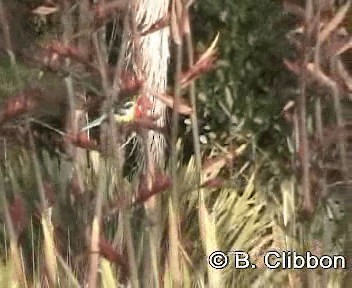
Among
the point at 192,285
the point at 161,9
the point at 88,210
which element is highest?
the point at 161,9

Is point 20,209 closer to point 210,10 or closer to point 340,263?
point 340,263

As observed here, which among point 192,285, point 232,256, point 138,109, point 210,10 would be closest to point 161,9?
point 210,10

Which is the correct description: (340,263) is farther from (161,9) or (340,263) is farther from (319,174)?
(161,9)

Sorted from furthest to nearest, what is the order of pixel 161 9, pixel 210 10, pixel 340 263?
pixel 210 10, pixel 161 9, pixel 340 263

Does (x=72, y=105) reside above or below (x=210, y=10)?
below

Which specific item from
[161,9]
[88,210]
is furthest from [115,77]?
[161,9]

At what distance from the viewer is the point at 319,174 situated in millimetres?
1417

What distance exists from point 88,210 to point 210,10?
8.83 ft

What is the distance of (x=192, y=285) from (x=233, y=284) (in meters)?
0.25

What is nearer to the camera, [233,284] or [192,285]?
[192,285]

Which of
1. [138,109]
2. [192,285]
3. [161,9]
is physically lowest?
[192,285]

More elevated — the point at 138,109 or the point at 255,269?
the point at 138,109

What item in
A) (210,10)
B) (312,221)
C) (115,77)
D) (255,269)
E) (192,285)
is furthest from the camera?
(210,10)

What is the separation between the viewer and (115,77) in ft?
4.45
